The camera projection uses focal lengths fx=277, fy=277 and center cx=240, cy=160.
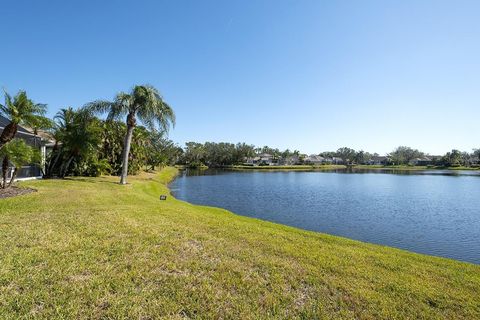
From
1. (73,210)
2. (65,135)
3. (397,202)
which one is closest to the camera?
(73,210)

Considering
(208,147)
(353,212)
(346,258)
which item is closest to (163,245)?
(346,258)

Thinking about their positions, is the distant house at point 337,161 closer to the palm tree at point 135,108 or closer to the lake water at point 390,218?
the lake water at point 390,218

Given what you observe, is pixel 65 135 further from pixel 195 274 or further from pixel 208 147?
pixel 208 147

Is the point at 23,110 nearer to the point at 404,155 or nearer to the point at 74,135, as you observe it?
the point at 74,135

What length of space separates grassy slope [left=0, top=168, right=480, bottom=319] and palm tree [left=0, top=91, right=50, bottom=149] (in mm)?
7723

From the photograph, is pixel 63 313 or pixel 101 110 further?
pixel 101 110

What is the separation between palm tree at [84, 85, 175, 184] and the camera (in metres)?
22.9

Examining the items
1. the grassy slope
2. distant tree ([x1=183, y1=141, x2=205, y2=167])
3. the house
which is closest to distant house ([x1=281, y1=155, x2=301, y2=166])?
distant tree ([x1=183, y1=141, x2=205, y2=167])

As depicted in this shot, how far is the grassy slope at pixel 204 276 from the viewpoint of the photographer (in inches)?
184

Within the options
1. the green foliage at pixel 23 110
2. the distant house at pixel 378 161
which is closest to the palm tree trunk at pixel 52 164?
the green foliage at pixel 23 110

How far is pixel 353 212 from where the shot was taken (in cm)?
2253

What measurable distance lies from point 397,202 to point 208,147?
92.6 meters

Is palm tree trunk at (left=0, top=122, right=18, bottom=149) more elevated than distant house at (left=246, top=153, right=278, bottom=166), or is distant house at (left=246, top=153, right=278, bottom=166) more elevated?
distant house at (left=246, top=153, right=278, bottom=166)

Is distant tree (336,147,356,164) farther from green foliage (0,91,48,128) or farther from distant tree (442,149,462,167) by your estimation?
green foliage (0,91,48,128)
